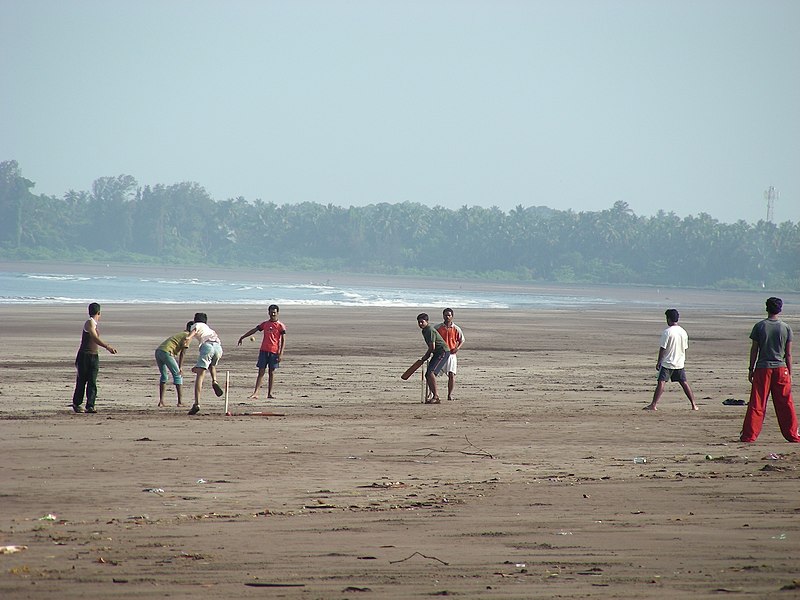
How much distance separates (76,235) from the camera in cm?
19388

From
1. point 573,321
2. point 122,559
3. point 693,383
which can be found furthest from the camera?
point 573,321

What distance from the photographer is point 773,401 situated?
12.2 meters

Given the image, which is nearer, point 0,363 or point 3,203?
point 0,363

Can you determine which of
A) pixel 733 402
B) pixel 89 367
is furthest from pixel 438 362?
pixel 89 367

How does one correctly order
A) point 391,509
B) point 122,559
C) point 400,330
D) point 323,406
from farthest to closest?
point 400,330 < point 323,406 < point 391,509 < point 122,559

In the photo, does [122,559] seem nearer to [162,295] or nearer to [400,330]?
[400,330]

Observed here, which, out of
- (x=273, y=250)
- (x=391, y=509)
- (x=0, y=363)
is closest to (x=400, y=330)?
(x=0, y=363)

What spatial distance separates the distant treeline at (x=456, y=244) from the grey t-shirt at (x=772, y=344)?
467 feet

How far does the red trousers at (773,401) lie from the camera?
1212 centimetres

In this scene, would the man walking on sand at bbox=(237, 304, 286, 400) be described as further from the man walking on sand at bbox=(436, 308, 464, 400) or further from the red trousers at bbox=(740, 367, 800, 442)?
the red trousers at bbox=(740, 367, 800, 442)

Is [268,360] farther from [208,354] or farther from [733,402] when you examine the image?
[733,402]

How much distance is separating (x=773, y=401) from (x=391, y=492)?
4944 mm

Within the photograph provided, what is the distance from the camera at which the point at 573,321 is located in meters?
45.8

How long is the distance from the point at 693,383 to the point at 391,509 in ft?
42.2
